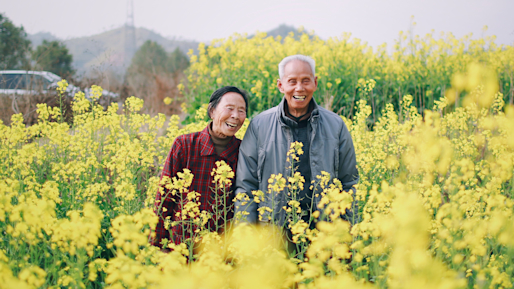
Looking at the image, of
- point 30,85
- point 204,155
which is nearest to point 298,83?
point 204,155

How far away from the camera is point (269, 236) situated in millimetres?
2504

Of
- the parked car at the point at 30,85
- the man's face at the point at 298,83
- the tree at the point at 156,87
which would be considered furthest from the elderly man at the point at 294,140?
Result: the parked car at the point at 30,85

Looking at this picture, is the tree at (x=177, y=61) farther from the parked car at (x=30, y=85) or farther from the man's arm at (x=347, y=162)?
the man's arm at (x=347, y=162)

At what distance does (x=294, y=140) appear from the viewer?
2.98 m

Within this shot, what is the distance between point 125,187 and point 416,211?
1956 mm

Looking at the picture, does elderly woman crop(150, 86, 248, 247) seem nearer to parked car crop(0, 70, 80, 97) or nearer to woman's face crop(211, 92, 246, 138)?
woman's face crop(211, 92, 246, 138)

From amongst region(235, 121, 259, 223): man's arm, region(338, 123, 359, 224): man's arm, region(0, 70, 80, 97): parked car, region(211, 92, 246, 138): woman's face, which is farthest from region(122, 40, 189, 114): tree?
region(338, 123, 359, 224): man's arm

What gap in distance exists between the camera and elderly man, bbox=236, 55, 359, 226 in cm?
289

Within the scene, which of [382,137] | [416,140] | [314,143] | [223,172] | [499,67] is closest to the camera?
[223,172]

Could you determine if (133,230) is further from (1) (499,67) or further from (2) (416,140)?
(1) (499,67)

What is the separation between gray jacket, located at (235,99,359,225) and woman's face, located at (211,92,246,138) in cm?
18

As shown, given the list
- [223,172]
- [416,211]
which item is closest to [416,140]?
[416,211]

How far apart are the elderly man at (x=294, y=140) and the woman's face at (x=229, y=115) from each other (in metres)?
0.18

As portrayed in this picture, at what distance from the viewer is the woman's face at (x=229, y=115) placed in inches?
115
